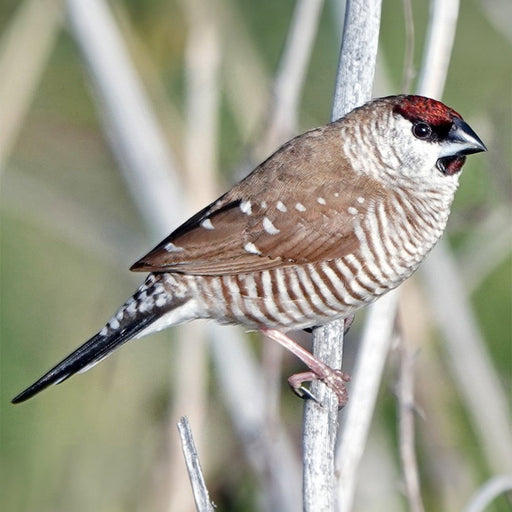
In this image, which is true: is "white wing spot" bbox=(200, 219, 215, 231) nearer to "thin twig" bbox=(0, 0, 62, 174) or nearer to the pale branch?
the pale branch

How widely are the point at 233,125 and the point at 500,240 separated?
287cm

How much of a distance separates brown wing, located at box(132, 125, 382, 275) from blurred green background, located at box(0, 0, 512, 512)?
689mm

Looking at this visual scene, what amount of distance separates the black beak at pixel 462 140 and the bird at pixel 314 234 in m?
0.02

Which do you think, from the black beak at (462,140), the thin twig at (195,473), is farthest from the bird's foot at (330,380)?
the black beak at (462,140)

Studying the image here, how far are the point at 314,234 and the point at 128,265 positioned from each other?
1392 mm

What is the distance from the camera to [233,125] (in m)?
6.93

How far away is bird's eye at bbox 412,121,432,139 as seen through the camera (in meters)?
3.50

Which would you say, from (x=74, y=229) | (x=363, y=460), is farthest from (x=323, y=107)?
(x=363, y=460)

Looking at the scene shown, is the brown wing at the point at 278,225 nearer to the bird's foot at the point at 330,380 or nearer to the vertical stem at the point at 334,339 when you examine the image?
the vertical stem at the point at 334,339

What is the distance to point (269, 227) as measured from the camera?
11.8 ft

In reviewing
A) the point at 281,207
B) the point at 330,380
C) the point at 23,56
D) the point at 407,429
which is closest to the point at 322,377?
the point at 330,380

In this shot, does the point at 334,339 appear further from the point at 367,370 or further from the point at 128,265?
the point at 128,265

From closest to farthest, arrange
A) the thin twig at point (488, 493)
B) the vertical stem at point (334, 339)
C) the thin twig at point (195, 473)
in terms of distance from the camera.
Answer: the thin twig at point (195, 473) → the vertical stem at point (334, 339) → the thin twig at point (488, 493)

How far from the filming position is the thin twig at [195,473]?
2.74 m
